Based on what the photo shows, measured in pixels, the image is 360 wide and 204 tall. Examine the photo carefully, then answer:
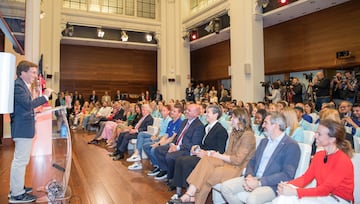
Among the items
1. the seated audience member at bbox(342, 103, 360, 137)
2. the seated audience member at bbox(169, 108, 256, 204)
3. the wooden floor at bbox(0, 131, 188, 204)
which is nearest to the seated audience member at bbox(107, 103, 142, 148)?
the wooden floor at bbox(0, 131, 188, 204)

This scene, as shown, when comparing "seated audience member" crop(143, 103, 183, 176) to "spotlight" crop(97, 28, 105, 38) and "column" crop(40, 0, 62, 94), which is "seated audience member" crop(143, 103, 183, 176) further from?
"spotlight" crop(97, 28, 105, 38)

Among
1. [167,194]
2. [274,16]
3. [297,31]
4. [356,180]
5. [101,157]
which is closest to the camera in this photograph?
[356,180]

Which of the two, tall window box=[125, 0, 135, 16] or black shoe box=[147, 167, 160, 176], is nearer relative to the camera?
black shoe box=[147, 167, 160, 176]

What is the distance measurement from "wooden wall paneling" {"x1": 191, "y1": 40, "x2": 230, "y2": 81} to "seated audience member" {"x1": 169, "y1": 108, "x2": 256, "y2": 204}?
10.6 m

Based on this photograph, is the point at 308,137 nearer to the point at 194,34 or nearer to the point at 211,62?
the point at 194,34

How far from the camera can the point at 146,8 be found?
14.2 m

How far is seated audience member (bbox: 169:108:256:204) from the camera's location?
9.27 feet

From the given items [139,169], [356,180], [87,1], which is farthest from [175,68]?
[356,180]

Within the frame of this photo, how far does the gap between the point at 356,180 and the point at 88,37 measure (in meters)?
12.6

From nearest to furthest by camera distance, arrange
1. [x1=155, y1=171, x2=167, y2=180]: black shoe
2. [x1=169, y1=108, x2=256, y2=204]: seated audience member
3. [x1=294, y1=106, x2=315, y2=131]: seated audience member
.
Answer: [x1=169, y1=108, x2=256, y2=204]: seated audience member
[x1=155, y1=171, x2=167, y2=180]: black shoe
[x1=294, y1=106, x2=315, y2=131]: seated audience member

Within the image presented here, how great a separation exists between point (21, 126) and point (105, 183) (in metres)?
1.42

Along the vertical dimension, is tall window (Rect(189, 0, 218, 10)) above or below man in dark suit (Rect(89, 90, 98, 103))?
above

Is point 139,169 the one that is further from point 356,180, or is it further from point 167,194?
point 356,180

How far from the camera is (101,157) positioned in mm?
5691
